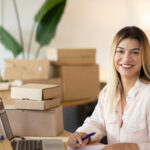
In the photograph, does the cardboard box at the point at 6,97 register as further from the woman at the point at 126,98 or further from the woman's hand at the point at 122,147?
the woman's hand at the point at 122,147

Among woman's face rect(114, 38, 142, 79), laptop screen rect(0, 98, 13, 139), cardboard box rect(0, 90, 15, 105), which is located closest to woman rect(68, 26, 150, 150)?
woman's face rect(114, 38, 142, 79)

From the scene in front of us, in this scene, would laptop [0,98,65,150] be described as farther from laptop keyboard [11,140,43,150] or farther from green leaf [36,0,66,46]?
green leaf [36,0,66,46]

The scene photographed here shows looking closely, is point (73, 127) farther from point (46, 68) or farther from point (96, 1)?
point (96, 1)

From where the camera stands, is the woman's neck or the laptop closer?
the laptop

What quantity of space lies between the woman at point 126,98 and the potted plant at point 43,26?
1.54m

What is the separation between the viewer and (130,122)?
1508mm

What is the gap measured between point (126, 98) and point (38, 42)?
5.89 ft

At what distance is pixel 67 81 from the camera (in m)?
3.00

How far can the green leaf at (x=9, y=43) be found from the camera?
298 centimetres

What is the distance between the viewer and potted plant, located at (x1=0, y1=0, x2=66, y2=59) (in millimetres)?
2969

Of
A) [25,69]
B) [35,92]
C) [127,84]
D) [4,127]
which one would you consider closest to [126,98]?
[127,84]

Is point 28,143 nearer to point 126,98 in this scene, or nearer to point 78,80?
point 126,98

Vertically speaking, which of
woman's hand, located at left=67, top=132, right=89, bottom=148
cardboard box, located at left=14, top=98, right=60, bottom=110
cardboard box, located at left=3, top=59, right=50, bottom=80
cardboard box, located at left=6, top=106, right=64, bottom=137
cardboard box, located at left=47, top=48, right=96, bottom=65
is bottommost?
woman's hand, located at left=67, top=132, right=89, bottom=148

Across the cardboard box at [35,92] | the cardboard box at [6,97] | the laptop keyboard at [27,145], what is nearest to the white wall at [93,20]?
the cardboard box at [6,97]
